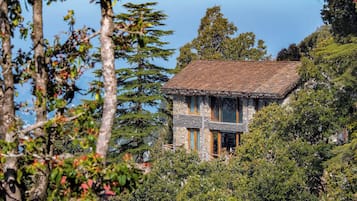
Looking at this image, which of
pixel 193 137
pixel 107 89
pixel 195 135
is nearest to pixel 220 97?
pixel 195 135

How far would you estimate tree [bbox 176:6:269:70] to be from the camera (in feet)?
183

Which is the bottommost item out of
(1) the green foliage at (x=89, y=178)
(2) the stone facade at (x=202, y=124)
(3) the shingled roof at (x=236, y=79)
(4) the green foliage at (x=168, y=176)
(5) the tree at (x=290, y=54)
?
(4) the green foliage at (x=168, y=176)

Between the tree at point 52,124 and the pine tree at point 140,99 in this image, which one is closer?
the tree at point 52,124

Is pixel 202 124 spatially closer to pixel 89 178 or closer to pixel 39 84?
pixel 39 84

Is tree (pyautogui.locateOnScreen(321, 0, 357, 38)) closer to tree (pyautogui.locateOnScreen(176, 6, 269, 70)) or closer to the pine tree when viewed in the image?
the pine tree

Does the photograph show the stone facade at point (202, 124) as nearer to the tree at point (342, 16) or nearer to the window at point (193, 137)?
the window at point (193, 137)

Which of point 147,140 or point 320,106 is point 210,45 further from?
point 320,106

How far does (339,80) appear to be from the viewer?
3075 centimetres

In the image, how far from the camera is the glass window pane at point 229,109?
4562 cm

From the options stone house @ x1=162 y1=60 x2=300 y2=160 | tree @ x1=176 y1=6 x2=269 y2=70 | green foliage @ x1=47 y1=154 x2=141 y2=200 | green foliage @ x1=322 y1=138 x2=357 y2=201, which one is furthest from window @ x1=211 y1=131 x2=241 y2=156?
green foliage @ x1=47 y1=154 x2=141 y2=200

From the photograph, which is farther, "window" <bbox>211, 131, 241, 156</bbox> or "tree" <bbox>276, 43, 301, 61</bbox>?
"tree" <bbox>276, 43, 301, 61</bbox>

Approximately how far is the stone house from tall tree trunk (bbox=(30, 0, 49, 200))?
33.8 metres

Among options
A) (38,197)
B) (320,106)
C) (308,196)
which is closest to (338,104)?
(320,106)

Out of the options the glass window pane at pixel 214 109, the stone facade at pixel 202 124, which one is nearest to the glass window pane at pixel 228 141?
the stone facade at pixel 202 124
